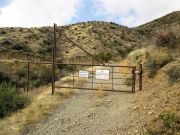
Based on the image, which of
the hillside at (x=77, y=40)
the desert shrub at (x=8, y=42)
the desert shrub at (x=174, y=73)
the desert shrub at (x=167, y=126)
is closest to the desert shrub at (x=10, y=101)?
the desert shrub at (x=174, y=73)

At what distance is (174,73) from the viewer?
60.2 ft

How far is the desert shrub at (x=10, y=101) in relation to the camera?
1939 centimetres

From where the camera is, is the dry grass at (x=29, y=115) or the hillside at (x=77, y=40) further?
the hillside at (x=77, y=40)

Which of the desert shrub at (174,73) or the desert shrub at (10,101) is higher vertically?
the desert shrub at (174,73)

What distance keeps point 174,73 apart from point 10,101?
24.9 ft

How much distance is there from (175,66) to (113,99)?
3.12 metres

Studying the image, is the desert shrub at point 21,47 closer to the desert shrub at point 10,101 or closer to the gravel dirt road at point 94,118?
the desert shrub at point 10,101

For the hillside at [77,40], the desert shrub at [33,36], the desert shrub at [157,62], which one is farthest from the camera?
the desert shrub at [33,36]

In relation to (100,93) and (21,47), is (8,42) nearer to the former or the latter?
(21,47)

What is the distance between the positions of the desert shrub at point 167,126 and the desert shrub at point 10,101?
751 centimetres

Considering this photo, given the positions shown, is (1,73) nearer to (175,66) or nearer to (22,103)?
(22,103)

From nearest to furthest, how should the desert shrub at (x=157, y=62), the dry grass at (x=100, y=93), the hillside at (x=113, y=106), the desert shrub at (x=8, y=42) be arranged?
the hillside at (x=113, y=106) < the dry grass at (x=100, y=93) < the desert shrub at (x=157, y=62) < the desert shrub at (x=8, y=42)

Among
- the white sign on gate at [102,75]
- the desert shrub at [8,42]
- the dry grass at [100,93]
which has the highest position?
the desert shrub at [8,42]

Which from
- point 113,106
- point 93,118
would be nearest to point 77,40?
point 113,106
